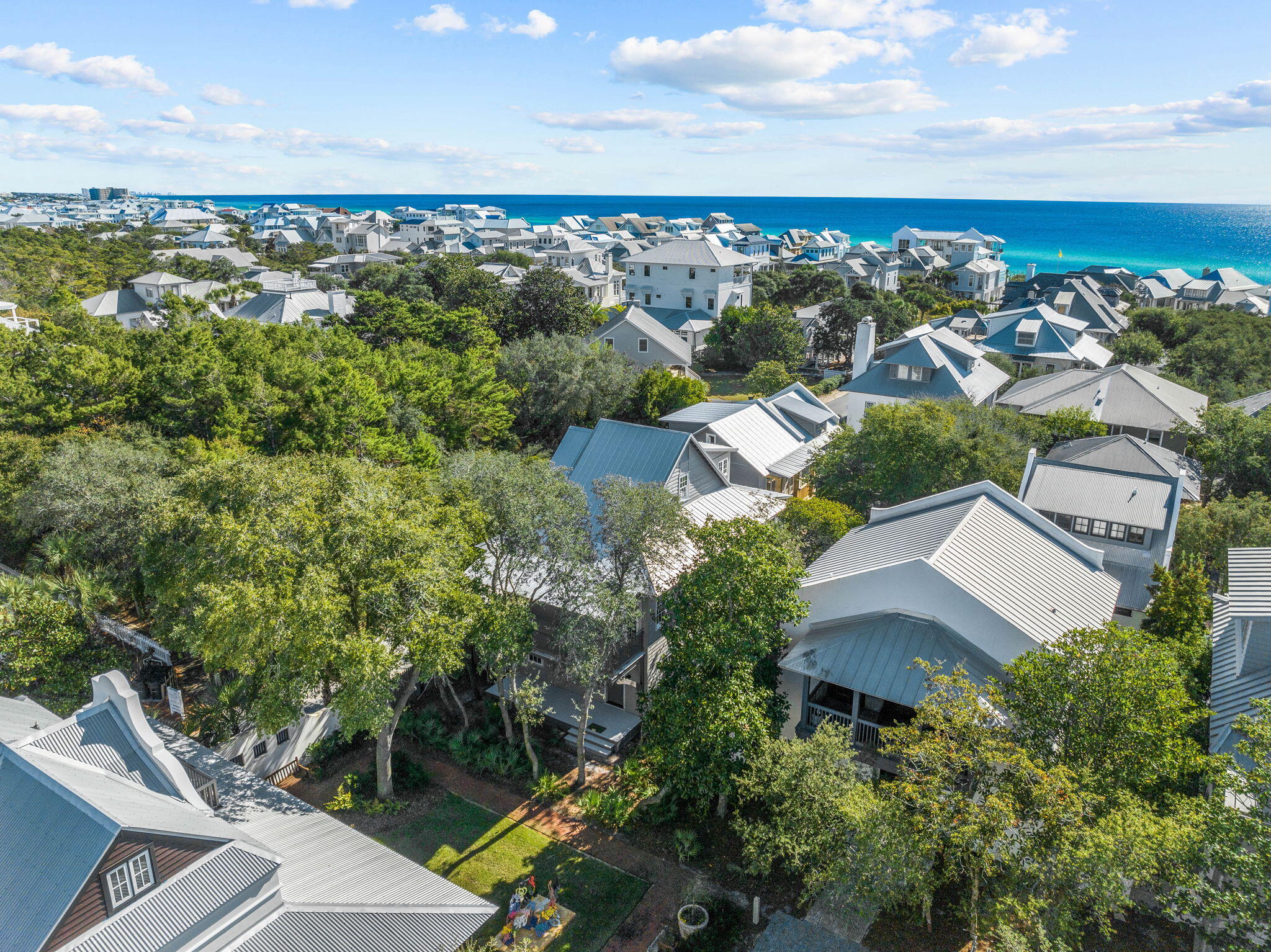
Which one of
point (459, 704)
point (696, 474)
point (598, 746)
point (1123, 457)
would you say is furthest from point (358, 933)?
point (1123, 457)

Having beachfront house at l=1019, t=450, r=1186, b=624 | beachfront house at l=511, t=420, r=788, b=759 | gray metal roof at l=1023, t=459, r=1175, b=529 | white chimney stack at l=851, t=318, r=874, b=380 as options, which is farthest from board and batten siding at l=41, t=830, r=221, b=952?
white chimney stack at l=851, t=318, r=874, b=380

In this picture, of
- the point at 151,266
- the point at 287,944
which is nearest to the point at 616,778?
the point at 287,944

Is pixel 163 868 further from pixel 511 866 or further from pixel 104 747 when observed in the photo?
pixel 511 866

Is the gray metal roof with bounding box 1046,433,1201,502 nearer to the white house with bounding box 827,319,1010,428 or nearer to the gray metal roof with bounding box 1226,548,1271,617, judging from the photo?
the white house with bounding box 827,319,1010,428

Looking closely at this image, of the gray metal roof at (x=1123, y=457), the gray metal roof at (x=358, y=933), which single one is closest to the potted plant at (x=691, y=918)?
the gray metal roof at (x=358, y=933)

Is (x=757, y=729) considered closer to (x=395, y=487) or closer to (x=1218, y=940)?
(x=1218, y=940)

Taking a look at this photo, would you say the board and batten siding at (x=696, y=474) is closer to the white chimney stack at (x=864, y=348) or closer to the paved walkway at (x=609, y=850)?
the paved walkway at (x=609, y=850)
